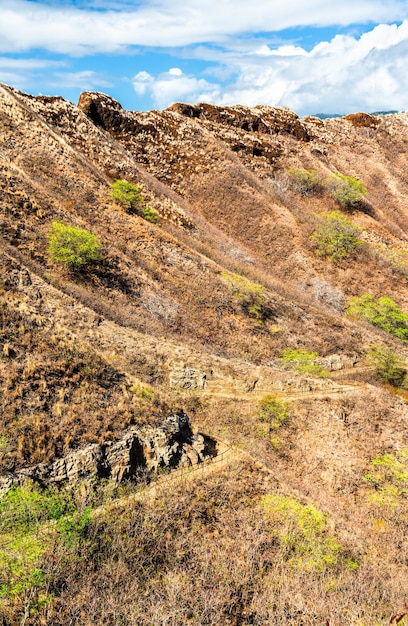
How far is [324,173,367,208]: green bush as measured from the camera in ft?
194

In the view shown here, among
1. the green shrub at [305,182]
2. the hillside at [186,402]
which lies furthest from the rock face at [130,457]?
the green shrub at [305,182]

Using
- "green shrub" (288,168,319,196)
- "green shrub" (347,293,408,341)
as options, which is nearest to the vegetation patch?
"green shrub" (347,293,408,341)

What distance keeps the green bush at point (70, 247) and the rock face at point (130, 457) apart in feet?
52.9

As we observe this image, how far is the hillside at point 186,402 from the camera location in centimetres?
1106

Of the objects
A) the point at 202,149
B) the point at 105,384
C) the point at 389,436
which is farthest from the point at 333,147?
the point at 105,384

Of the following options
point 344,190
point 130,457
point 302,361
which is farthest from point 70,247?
point 344,190

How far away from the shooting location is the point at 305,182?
2408 inches

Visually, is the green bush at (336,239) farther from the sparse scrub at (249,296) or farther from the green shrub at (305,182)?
the sparse scrub at (249,296)

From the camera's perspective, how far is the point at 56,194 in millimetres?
35750

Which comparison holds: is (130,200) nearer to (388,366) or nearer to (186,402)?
(186,402)

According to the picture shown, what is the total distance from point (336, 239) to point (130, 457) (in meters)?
43.9

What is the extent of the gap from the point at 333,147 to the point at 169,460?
76906 millimetres

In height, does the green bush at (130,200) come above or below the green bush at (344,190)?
below

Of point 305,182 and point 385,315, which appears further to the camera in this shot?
point 305,182
